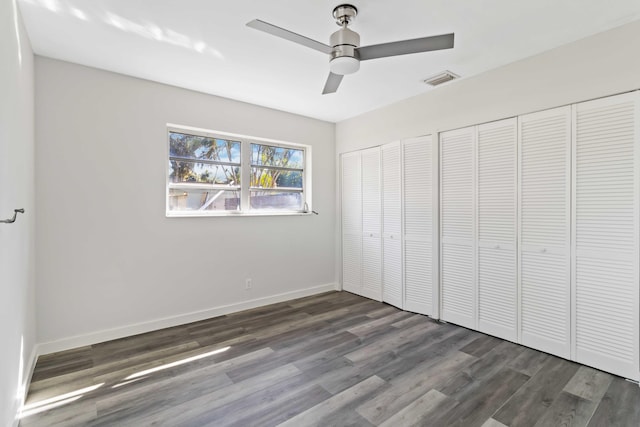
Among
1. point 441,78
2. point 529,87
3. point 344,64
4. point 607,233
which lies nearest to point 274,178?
point 441,78

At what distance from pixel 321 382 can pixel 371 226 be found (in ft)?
7.67

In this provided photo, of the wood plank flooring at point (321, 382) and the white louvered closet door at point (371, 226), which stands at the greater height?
the white louvered closet door at point (371, 226)

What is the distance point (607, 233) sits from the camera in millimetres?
2330

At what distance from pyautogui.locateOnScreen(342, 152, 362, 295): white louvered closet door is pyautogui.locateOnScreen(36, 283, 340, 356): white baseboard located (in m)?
→ 0.60

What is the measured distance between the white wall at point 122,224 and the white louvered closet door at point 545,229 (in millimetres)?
2819

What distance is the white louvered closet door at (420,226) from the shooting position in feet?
11.4

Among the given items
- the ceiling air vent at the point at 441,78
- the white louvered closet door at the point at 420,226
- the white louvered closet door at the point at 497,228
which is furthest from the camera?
the white louvered closet door at the point at 420,226

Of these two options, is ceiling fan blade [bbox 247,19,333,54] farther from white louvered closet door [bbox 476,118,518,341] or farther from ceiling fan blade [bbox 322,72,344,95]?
white louvered closet door [bbox 476,118,518,341]

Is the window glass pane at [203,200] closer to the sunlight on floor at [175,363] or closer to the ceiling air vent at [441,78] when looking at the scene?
the sunlight on floor at [175,363]

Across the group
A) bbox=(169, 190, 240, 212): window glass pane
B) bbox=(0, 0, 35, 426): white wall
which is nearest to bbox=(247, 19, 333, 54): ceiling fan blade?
bbox=(0, 0, 35, 426): white wall

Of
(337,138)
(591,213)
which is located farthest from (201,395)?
(337,138)

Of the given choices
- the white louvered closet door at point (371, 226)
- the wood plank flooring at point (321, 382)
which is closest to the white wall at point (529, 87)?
the white louvered closet door at point (371, 226)

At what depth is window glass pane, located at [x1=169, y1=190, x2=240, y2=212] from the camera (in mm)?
3441

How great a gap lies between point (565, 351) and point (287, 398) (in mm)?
2274
